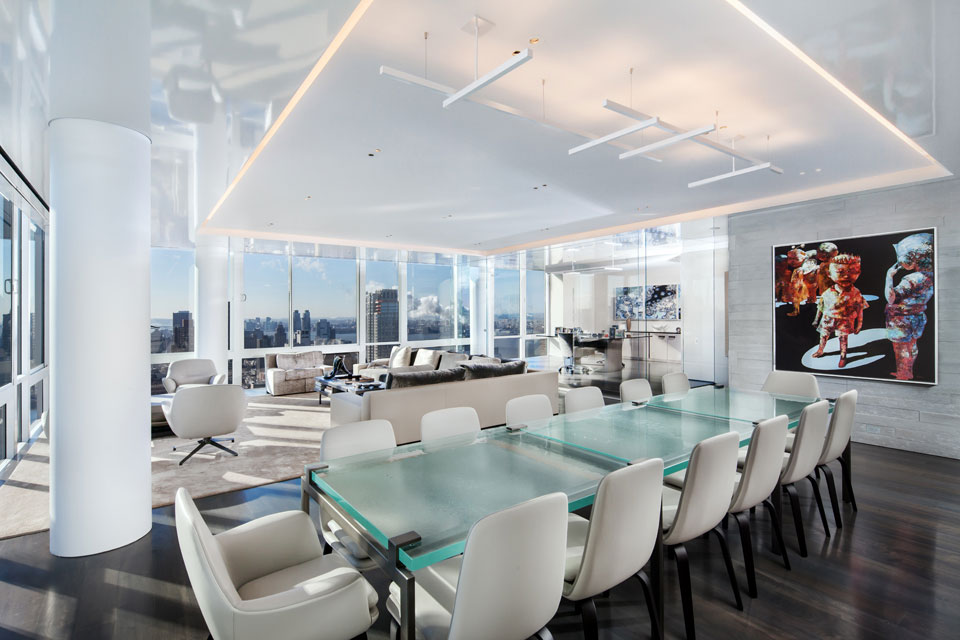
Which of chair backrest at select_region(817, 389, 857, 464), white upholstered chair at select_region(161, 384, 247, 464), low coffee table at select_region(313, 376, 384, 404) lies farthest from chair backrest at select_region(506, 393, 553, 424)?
low coffee table at select_region(313, 376, 384, 404)

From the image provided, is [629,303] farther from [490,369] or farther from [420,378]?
[420,378]

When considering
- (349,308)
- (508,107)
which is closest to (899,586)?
(508,107)

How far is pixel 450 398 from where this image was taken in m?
5.34

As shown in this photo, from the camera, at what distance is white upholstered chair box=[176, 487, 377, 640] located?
1.26 meters

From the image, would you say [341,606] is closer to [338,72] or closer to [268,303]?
[338,72]

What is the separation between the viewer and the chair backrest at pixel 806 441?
2742mm

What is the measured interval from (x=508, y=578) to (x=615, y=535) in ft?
1.67

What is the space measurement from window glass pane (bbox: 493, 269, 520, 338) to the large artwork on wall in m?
5.44

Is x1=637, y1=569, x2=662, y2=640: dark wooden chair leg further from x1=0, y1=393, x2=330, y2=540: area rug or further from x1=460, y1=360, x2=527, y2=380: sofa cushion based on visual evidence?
x1=460, y1=360, x2=527, y2=380: sofa cushion

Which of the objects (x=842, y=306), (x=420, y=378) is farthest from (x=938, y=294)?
(x=420, y=378)

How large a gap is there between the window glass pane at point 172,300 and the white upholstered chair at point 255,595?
26.1 ft

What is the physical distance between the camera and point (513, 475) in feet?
6.96

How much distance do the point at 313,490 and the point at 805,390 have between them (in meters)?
4.30

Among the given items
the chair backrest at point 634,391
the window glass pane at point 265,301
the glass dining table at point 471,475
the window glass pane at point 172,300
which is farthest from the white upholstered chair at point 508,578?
the window glass pane at point 172,300
